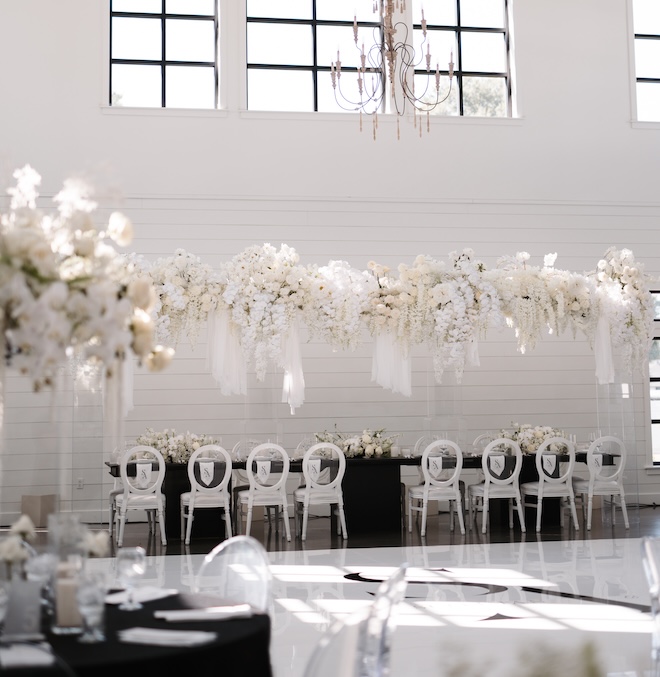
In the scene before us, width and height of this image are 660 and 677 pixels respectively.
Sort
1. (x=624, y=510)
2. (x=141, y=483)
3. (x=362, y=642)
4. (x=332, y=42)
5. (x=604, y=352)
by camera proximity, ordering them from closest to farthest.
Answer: (x=362, y=642), (x=141, y=483), (x=624, y=510), (x=604, y=352), (x=332, y=42)

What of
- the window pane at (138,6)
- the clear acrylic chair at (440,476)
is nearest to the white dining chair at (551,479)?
the clear acrylic chair at (440,476)

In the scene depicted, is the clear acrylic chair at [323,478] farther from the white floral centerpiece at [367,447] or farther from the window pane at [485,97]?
the window pane at [485,97]

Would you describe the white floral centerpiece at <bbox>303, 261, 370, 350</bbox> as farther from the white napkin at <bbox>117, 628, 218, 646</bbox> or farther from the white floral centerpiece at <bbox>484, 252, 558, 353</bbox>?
the white napkin at <bbox>117, 628, 218, 646</bbox>

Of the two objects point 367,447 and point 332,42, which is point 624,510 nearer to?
point 367,447

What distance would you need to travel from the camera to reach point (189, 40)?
12.4 metres

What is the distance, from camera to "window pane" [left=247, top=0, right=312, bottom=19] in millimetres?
12430

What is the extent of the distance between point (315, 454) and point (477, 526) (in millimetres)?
2133

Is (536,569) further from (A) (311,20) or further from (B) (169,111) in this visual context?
(A) (311,20)

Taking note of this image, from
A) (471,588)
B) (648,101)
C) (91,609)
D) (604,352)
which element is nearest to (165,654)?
(91,609)

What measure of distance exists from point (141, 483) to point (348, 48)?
6.75 metres

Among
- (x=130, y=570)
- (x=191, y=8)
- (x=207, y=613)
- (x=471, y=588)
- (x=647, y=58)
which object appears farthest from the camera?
(x=647, y=58)

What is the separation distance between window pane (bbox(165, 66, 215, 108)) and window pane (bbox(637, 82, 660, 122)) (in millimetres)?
6008

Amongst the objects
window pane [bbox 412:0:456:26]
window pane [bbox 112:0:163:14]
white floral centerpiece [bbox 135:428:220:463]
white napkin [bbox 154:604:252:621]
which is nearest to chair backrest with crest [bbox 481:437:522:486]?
white floral centerpiece [bbox 135:428:220:463]

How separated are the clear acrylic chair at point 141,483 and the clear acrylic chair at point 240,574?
5.35 meters
